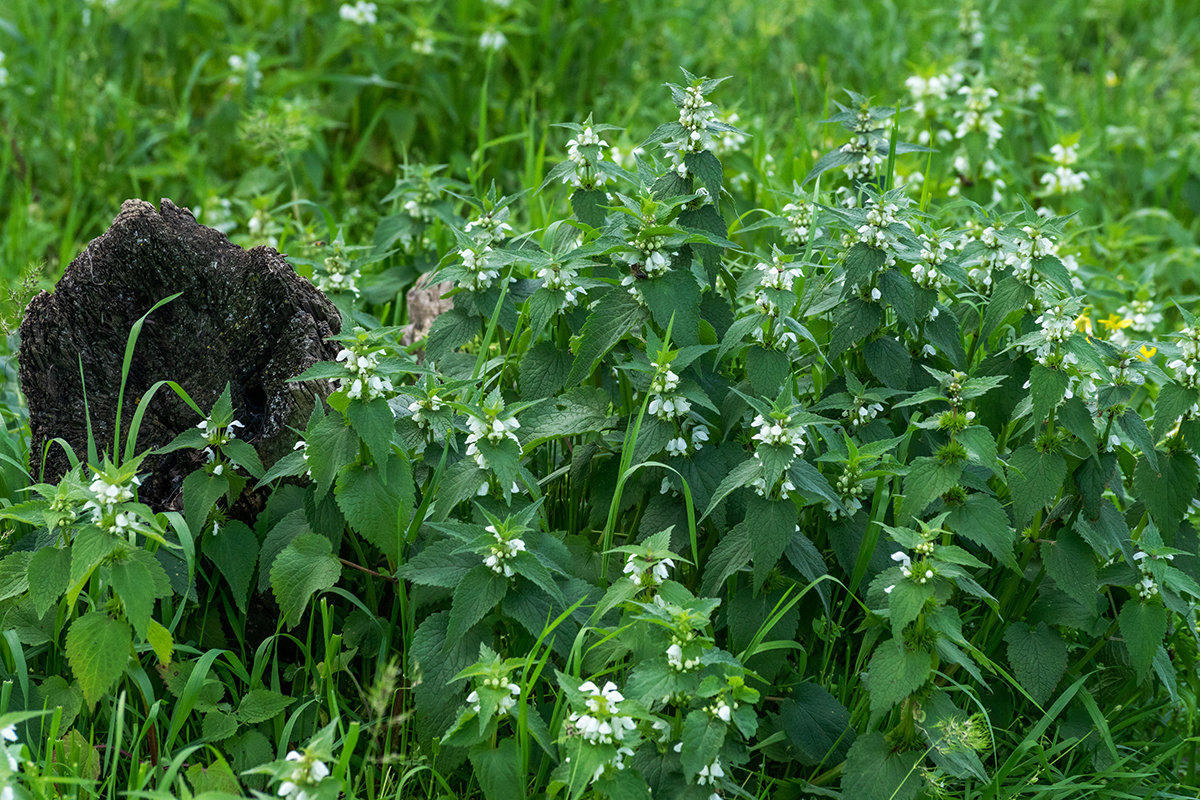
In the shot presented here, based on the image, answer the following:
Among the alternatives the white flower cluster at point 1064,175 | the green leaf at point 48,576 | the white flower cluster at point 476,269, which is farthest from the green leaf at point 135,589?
the white flower cluster at point 1064,175

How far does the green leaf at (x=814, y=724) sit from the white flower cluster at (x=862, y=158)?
1.31 metres

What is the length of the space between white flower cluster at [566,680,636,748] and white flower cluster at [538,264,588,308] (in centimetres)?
89

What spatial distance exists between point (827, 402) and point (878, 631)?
50 centimetres

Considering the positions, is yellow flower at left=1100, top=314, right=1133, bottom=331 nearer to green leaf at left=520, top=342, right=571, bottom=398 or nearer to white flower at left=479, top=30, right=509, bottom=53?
green leaf at left=520, top=342, right=571, bottom=398

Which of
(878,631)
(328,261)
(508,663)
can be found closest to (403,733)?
(508,663)

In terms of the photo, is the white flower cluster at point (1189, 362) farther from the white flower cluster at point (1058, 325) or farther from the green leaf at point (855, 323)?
the green leaf at point (855, 323)

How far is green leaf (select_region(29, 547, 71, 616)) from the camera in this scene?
206 cm

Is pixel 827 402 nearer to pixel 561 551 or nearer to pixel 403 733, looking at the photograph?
pixel 561 551

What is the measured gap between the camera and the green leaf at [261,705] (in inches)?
88.3

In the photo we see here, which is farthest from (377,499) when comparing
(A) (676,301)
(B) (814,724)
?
(B) (814,724)

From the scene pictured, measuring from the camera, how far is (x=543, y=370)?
98.1 inches

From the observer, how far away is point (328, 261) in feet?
9.82

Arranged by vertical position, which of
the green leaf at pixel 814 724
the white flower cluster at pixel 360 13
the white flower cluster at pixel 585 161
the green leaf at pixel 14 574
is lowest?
the green leaf at pixel 814 724

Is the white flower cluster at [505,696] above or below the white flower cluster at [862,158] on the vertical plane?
below
